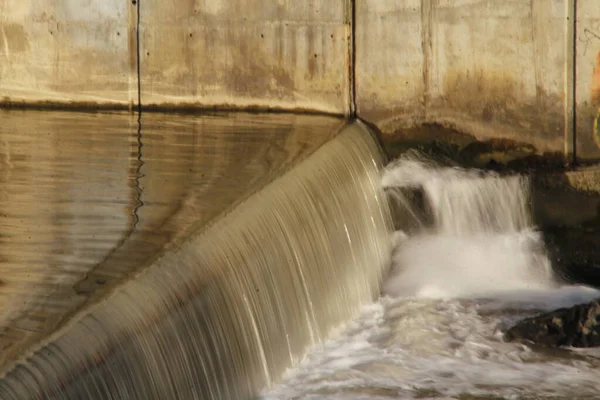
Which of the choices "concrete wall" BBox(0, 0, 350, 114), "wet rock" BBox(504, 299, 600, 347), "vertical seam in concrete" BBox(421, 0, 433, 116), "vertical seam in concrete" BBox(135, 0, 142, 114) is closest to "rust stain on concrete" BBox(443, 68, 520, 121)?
"vertical seam in concrete" BBox(421, 0, 433, 116)

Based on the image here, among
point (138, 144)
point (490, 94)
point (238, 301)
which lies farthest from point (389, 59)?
point (238, 301)

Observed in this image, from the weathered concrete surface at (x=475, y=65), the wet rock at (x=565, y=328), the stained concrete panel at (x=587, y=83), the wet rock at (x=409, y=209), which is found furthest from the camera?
the weathered concrete surface at (x=475, y=65)

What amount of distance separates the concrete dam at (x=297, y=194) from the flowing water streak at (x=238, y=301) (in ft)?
0.05

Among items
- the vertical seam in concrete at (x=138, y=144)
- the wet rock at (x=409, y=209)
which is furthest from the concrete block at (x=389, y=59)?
the vertical seam in concrete at (x=138, y=144)

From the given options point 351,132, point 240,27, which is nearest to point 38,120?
point 240,27

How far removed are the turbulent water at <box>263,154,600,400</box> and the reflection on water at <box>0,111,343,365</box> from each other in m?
0.99

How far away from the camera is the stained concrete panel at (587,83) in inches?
362

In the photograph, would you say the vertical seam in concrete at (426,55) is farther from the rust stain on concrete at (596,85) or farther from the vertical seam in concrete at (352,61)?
the rust stain on concrete at (596,85)

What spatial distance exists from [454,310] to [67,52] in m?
4.08

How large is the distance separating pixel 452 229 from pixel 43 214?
12.5 feet

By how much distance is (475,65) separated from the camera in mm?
9391

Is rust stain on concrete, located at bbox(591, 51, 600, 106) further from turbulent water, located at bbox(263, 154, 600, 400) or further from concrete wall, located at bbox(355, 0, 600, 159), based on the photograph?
turbulent water, located at bbox(263, 154, 600, 400)

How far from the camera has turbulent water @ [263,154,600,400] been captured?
6.24 m

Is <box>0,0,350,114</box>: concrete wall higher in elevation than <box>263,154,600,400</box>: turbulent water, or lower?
higher
